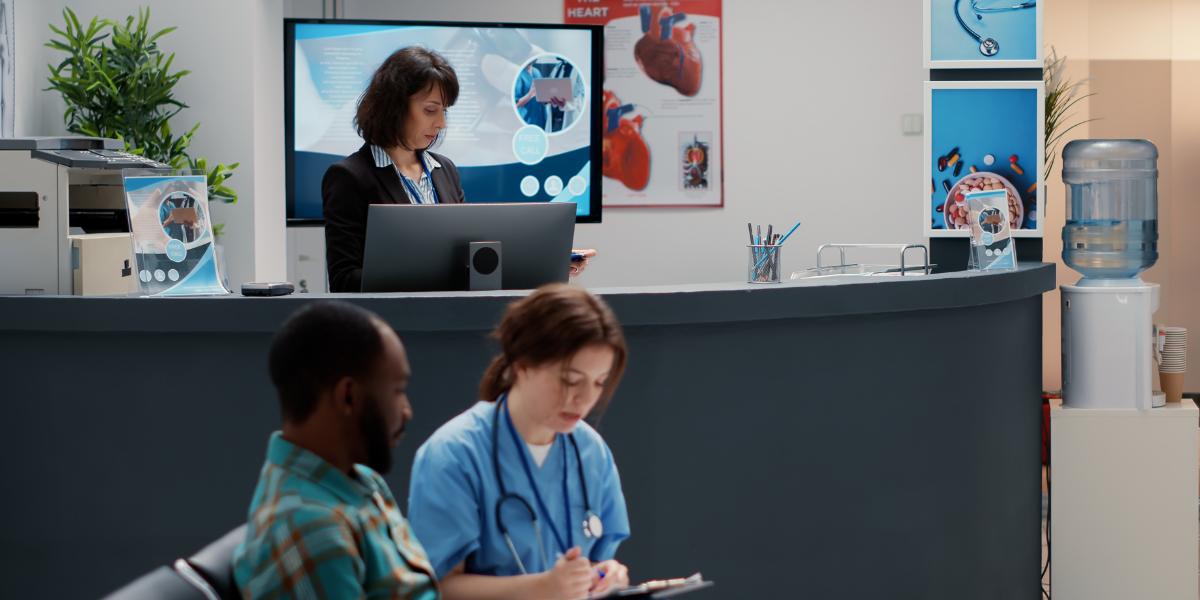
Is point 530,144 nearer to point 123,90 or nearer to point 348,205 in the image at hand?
point 123,90

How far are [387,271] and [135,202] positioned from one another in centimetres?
53

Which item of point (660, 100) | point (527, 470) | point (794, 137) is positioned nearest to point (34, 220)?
point (527, 470)

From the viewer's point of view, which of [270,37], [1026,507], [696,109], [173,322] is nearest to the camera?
[173,322]

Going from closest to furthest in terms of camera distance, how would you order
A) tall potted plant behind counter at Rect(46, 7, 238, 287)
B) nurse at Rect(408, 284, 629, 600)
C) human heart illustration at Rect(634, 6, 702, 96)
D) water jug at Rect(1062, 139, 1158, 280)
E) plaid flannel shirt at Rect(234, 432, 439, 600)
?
plaid flannel shirt at Rect(234, 432, 439, 600) < nurse at Rect(408, 284, 629, 600) < water jug at Rect(1062, 139, 1158, 280) < tall potted plant behind counter at Rect(46, 7, 238, 287) < human heart illustration at Rect(634, 6, 702, 96)

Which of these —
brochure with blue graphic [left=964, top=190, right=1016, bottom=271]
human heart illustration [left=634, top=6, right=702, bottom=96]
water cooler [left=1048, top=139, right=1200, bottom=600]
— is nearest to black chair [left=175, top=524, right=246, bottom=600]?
brochure with blue graphic [left=964, top=190, right=1016, bottom=271]

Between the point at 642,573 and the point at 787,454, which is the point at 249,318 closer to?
the point at 642,573

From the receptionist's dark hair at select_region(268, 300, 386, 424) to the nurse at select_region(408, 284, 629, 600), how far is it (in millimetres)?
316

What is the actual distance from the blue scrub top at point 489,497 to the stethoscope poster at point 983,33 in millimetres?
1989

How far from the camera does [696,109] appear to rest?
485 centimetres

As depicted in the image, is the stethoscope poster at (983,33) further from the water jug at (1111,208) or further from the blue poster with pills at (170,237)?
the blue poster with pills at (170,237)

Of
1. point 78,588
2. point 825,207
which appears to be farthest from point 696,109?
point 78,588

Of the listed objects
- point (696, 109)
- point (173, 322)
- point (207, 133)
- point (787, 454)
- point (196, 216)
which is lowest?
point (787, 454)

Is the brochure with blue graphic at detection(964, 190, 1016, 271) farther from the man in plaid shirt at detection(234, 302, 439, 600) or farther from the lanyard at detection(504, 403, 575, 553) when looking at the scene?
the man in plaid shirt at detection(234, 302, 439, 600)

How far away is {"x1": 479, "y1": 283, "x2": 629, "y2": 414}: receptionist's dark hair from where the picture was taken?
4.02 ft
